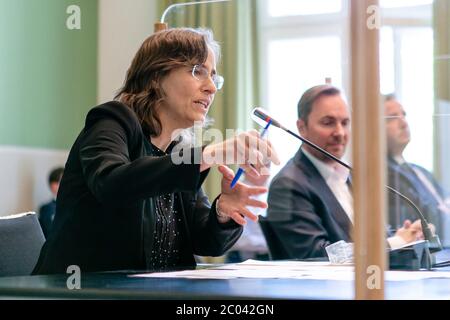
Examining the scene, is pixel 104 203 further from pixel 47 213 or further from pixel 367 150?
pixel 47 213

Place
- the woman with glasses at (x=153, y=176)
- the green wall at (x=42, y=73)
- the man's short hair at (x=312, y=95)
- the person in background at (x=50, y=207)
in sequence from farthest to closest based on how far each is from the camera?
the green wall at (x=42, y=73)
the person in background at (x=50, y=207)
the man's short hair at (x=312, y=95)
the woman with glasses at (x=153, y=176)

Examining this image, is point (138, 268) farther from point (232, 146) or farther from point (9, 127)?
point (9, 127)

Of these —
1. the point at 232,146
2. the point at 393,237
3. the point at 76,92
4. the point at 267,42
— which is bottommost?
the point at 393,237

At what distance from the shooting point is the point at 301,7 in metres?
4.16

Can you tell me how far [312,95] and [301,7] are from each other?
2.10 metres

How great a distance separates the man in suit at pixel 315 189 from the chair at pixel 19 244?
712 millimetres

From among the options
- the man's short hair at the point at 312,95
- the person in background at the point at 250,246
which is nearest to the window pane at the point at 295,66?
the person in background at the point at 250,246

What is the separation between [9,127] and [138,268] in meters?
2.84

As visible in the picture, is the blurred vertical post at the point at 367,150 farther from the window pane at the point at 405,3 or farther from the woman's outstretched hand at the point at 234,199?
the window pane at the point at 405,3

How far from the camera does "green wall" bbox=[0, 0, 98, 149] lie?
3875 millimetres

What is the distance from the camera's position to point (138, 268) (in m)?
1.23

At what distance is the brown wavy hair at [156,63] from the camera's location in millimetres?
1396

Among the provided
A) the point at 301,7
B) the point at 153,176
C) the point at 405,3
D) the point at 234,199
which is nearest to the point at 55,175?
the point at 301,7
